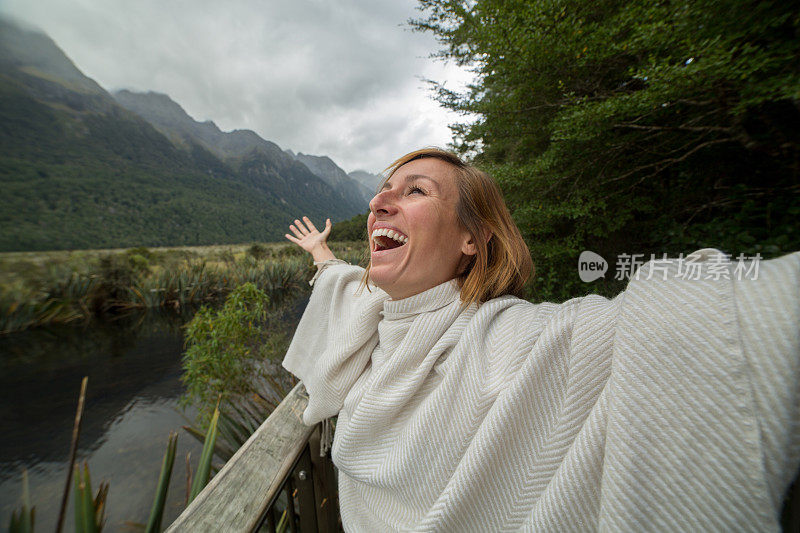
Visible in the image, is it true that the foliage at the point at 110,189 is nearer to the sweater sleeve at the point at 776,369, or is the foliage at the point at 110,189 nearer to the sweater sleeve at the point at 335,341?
the sweater sleeve at the point at 335,341

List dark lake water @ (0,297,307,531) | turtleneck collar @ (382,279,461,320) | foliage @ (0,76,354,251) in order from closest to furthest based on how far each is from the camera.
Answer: turtleneck collar @ (382,279,461,320) < dark lake water @ (0,297,307,531) < foliage @ (0,76,354,251)

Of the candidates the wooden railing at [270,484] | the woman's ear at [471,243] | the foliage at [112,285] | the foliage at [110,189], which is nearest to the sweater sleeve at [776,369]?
the woman's ear at [471,243]

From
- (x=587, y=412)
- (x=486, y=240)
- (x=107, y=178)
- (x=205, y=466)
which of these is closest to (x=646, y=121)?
(x=486, y=240)

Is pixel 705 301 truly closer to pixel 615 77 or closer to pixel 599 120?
pixel 599 120

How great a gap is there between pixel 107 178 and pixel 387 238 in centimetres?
2748

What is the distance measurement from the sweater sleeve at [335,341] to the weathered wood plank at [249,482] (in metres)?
0.11

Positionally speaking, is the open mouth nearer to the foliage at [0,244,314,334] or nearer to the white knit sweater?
the white knit sweater

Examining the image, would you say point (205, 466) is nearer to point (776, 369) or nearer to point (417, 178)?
point (417, 178)

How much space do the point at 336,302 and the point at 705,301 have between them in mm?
1340

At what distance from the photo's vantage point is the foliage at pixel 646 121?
2010 millimetres

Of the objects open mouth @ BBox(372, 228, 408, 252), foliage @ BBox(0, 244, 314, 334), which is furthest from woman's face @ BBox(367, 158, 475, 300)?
foliage @ BBox(0, 244, 314, 334)

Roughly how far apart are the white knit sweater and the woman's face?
0.26ft

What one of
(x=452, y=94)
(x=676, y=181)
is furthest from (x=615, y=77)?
(x=452, y=94)

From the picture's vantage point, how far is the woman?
1.20 feet
